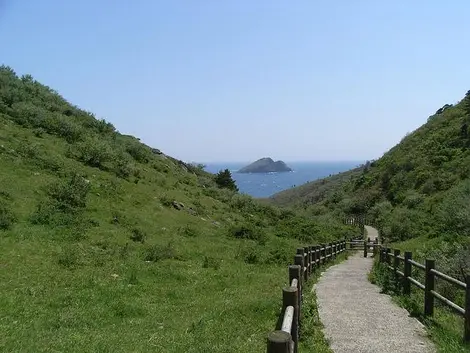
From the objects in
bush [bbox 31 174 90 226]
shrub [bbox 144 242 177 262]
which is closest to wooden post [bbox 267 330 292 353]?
shrub [bbox 144 242 177 262]

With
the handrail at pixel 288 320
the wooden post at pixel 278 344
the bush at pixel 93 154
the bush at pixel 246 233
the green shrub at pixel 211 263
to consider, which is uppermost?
the bush at pixel 93 154

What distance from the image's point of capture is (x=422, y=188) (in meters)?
59.8

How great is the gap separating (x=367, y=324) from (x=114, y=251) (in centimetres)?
1030

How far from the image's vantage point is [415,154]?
75.8m

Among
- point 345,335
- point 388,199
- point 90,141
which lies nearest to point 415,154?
point 388,199

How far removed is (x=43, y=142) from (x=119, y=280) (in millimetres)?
18236

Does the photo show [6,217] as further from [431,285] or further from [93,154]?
[431,285]

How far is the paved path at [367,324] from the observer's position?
852 centimetres

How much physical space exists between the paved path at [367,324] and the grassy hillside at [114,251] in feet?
4.51

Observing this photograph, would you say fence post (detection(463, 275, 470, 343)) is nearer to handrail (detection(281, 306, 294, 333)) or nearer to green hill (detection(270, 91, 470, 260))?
handrail (detection(281, 306, 294, 333))

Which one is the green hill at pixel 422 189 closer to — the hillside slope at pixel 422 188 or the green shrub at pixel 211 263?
the hillside slope at pixel 422 188

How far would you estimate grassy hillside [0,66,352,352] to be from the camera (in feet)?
30.2

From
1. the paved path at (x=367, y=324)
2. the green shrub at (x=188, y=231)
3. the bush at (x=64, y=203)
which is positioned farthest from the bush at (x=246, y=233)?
the paved path at (x=367, y=324)

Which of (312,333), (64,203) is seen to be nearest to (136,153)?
(64,203)
